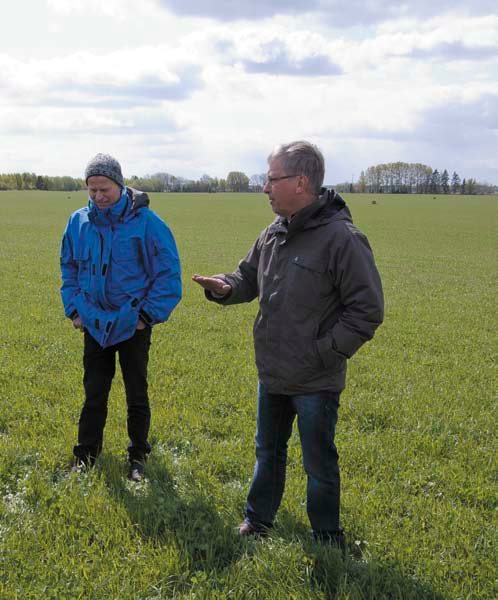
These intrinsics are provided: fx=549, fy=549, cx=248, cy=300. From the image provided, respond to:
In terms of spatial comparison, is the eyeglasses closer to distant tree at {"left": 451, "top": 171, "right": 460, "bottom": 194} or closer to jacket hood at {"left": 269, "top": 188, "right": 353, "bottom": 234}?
jacket hood at {"left": 269, "top": 188, "right": 353, "bottom": 234}

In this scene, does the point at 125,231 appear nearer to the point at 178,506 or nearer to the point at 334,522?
the point at 178,506

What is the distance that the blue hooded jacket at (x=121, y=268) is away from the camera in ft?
13.4

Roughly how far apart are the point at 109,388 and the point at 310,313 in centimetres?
199

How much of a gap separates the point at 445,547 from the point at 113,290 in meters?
2.90

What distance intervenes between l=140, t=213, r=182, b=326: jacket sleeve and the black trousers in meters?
0.21

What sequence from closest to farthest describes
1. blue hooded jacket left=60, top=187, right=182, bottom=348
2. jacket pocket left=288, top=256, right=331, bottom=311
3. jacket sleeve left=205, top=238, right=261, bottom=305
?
jacket pocket left=288, top=256, right=331, bottom=311 → jacket sleeve left=205, top=238, right=261, bottom=305 → blue hooded jacket left=60, top=187, right=182, bottom=348

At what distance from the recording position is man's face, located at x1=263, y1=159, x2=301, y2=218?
3.07m

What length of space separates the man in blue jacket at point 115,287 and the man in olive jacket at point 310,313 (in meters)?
0.78

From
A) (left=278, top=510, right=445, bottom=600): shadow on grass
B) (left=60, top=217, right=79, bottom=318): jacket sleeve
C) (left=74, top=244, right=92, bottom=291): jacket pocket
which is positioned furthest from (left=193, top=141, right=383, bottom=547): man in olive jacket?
(left=60, top=217, right=79, bottom=318): jacket sleeve

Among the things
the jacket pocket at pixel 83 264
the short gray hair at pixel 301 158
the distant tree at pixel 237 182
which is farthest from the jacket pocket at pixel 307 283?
the distant tree at pixel 237 182

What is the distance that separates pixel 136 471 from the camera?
4.24 metres

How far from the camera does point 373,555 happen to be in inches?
133

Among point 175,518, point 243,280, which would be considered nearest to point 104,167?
point 243,280

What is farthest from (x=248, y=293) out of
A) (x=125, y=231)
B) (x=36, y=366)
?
(x=36, y=366)
